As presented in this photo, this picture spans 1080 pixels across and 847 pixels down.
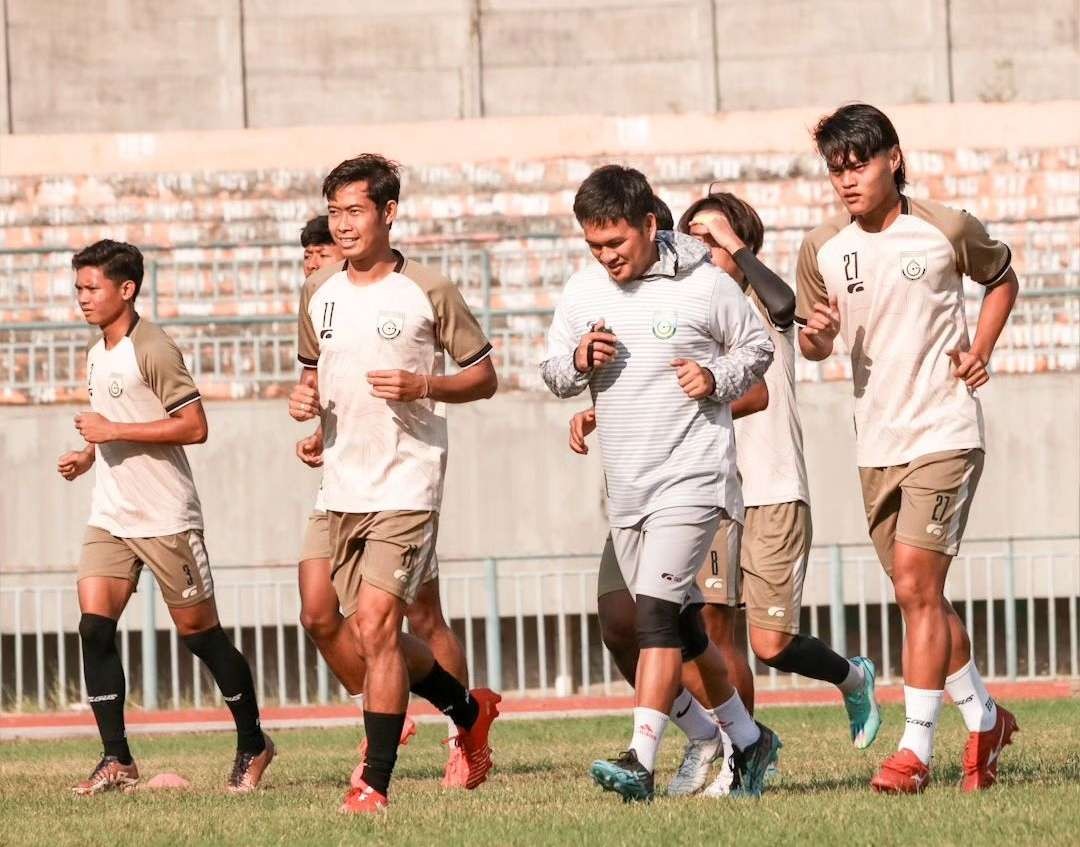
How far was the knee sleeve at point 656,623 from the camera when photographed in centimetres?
693

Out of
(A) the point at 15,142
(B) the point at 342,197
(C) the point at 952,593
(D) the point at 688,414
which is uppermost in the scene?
(A) the point at 15,142

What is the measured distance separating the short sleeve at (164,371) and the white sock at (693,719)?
2290 mm

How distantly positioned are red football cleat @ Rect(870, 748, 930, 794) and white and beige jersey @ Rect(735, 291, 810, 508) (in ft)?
4.71

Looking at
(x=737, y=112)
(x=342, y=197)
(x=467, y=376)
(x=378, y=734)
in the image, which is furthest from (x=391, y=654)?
(x=737, y=112)

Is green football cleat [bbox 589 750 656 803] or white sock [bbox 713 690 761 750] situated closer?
green football cleat [bbox 589 750 656 803]

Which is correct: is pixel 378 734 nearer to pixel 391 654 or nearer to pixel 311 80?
pixel 391 654

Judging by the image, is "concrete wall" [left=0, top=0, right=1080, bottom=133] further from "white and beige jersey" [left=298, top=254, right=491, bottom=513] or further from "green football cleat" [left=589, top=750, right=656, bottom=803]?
"green football cleat" [left=589, top=750, right=656, bottom=803]

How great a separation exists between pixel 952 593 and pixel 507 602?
3364 mm

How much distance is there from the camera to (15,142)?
2397cm

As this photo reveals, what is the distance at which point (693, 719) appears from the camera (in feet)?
25.1

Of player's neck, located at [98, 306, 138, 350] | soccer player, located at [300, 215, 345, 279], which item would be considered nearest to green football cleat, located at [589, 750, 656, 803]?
player's neck, located at [98, 306, 138, 350]

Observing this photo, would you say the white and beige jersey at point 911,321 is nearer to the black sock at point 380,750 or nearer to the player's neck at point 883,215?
the player's neck at point 883,215

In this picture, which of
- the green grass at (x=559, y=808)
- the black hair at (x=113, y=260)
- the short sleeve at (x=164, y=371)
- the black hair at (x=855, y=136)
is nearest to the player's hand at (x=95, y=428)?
the short sleeve at (x=164, y=371)

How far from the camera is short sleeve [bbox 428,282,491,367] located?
298 inches
